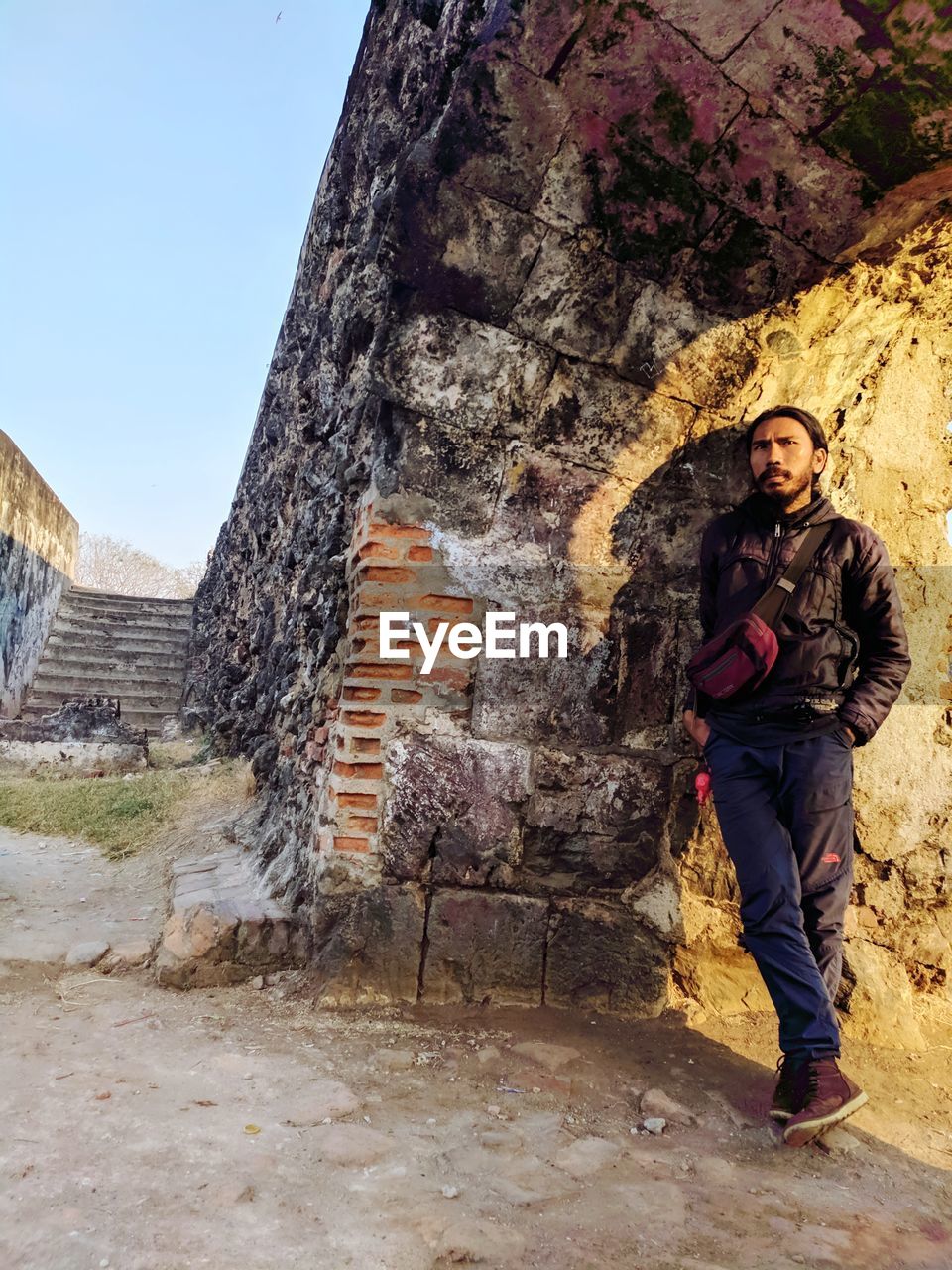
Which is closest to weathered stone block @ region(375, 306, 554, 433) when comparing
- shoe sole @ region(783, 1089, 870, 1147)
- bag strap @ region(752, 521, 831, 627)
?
bag strap @ region(752, 521, 831, 627)

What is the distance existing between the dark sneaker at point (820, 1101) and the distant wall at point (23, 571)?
28.9 ft

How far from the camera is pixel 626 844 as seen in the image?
2.83 metres

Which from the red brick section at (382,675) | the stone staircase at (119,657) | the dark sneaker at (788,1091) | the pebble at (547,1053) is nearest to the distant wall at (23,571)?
the stone staircase at (119,657)

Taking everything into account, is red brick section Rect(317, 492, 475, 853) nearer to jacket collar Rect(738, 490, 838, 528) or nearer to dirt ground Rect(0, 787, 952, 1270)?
dirt ground Rect(0, 787, 952, 1270)

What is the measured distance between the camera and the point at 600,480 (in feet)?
9.62

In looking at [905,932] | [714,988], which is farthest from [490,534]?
[905,932]

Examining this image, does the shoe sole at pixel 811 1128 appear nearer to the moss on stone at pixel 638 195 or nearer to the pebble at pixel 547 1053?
the pebble at pixel 547 1053

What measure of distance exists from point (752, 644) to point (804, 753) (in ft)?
1.05

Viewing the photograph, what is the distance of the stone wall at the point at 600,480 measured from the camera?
2586 mm

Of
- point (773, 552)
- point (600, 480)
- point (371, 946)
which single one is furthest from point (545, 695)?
point (371, 946)

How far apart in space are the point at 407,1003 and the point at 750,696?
4.69ft

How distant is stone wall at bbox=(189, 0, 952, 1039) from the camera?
2586 millimetres

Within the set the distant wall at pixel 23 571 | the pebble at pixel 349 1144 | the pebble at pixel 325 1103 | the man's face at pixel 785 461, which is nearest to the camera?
the pebble at pixel 349 1144

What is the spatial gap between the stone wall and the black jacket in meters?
0.59
